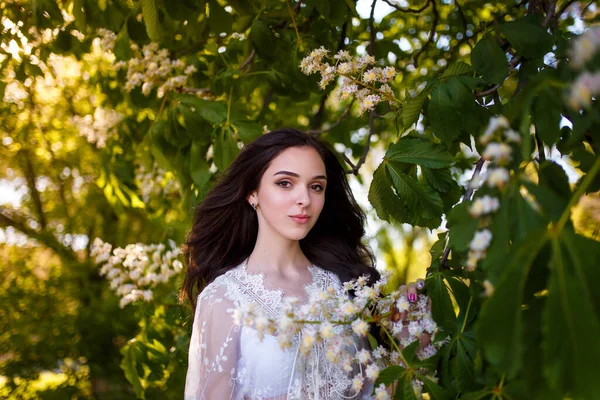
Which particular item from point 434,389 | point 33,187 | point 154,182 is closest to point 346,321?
point 434,389

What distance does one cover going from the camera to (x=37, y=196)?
6156mm

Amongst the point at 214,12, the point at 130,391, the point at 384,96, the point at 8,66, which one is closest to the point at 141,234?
the point at 130,391

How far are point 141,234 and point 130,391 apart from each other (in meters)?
1.49

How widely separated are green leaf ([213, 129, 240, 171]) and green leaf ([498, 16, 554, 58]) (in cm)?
119

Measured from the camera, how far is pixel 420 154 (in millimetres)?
1685

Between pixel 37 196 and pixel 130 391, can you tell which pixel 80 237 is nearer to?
pixel 37 196

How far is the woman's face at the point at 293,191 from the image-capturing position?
2111 millimetres

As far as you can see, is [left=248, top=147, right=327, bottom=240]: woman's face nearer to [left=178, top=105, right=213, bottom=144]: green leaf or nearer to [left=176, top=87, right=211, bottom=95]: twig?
[left=178, top=105, right=213, bottom=144]: green leaf

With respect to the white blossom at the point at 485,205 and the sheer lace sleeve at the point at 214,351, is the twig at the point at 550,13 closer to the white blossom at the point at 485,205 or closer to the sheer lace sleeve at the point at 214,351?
the white blossom at the point at 485,205

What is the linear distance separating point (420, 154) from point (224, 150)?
1.08m

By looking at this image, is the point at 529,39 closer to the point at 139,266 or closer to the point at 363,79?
the point at 363,79

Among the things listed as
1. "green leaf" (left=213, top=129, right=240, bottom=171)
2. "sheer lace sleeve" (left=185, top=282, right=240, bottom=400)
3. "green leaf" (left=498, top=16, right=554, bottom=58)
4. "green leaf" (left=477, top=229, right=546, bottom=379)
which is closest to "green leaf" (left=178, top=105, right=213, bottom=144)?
"green leaf" (left=213, top=129, right=240, bottom=171)

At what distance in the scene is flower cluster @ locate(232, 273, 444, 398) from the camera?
1385 millimetres

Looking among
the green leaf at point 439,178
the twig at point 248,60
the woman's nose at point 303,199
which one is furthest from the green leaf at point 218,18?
the green leaf at point 439,178
